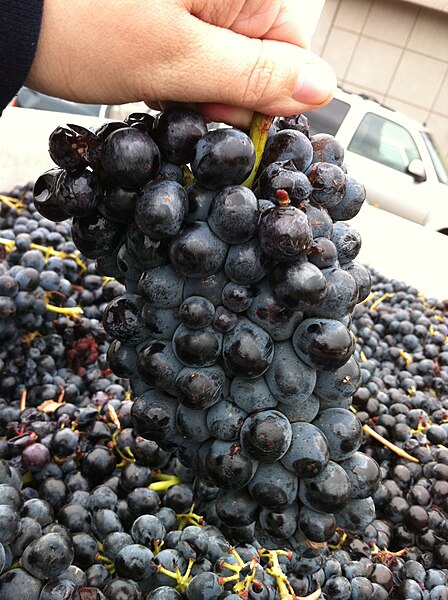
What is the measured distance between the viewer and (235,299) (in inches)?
28.3

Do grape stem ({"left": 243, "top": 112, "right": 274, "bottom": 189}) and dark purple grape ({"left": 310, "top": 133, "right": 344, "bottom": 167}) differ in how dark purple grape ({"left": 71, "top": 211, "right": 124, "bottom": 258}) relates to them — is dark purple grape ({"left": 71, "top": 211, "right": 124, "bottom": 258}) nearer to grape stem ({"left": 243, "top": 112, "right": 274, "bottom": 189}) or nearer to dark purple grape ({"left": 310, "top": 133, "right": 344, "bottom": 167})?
grape stem ({"left": 243, "top": 112, "right": 274, "bottom": 189})

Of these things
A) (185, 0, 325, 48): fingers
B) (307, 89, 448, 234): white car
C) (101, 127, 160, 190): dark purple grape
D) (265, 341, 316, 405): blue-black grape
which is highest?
(185, 0, 325, 48): fingers

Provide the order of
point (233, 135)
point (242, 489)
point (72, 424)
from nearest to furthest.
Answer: point (233, 135)
point (242, 489)
point (72, 424)

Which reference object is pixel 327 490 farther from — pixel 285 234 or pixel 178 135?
pixel 178 135

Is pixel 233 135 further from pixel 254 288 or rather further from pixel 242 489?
pixel 242 489

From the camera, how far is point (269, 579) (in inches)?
36.7

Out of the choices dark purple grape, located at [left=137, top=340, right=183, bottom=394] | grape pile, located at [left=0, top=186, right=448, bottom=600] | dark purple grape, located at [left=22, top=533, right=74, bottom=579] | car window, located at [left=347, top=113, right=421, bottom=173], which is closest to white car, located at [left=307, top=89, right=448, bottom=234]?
car window, located at [left=347, top=113, right=421, bottom=173]

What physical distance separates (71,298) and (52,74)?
81 centimetres

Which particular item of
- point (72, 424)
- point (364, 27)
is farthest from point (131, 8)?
point (364, 27)

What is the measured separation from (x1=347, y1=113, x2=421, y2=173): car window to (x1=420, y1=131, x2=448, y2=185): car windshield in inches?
9.5

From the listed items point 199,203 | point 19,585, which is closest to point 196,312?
point 199,203

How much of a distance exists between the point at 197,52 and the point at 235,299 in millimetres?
359

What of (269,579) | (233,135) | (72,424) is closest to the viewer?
(233,135)

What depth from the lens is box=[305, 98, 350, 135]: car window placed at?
4.95 m
